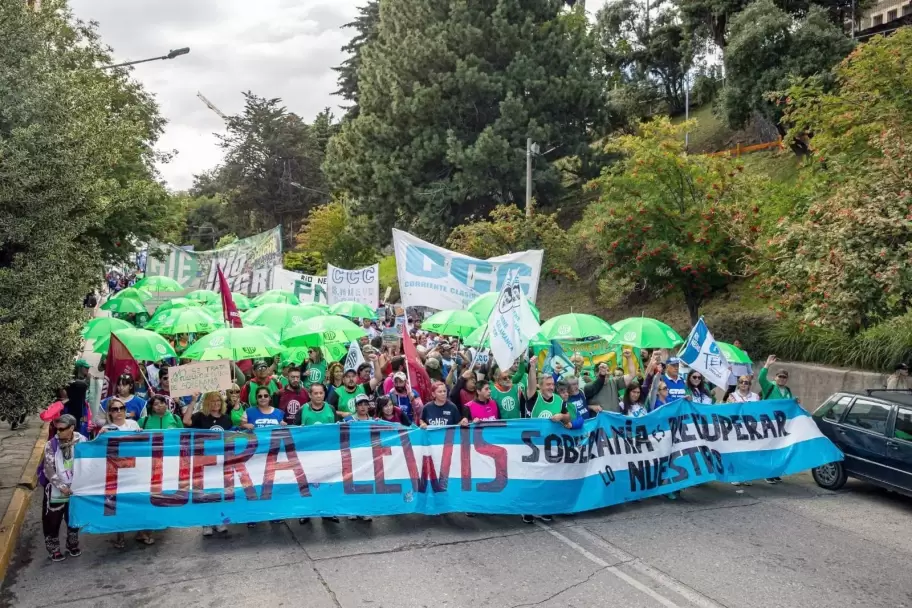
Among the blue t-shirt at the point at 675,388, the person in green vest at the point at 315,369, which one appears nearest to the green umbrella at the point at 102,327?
the person in green vest at the point at 315,369

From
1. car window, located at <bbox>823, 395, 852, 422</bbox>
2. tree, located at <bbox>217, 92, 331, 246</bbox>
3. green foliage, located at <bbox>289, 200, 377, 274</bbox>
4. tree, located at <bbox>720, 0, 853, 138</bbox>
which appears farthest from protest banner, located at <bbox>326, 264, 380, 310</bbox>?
tree, located at <bbox>217, 92, 331, 246</bbox>

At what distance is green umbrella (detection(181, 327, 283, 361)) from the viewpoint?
1080 centimetres

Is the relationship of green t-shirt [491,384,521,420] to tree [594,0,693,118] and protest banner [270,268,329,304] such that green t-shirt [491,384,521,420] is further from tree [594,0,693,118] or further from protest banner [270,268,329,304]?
tree [594,0,693,118]

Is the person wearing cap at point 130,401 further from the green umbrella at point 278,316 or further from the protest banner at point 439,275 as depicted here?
the protest banner at point 439,275

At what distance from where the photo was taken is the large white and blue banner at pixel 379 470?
7.68 m

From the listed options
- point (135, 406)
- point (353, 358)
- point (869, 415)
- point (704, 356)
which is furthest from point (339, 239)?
point (869, 415)

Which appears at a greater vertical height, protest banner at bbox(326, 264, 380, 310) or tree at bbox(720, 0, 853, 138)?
tree at bbox(720, 0, 853, 138)

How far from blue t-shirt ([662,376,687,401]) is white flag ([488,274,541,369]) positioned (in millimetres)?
2149

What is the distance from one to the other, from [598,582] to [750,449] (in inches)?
164

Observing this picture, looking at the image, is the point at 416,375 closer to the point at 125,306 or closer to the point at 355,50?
the point at 125,306

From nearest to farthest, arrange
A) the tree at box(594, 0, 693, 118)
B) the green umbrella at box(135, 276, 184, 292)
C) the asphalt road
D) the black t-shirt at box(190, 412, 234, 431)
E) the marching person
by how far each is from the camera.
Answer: the asphalt road → the marching person → the black t-shirt at box(190, 412, 234, 431) → the green umbrella at box(135, 276, 184, 292) → the tree at box(594, 0, 693, 118)

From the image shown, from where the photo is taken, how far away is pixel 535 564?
23.6 ft

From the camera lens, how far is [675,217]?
1838 centimetres

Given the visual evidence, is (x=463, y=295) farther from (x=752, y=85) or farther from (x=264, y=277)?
(x=752, y=85)
